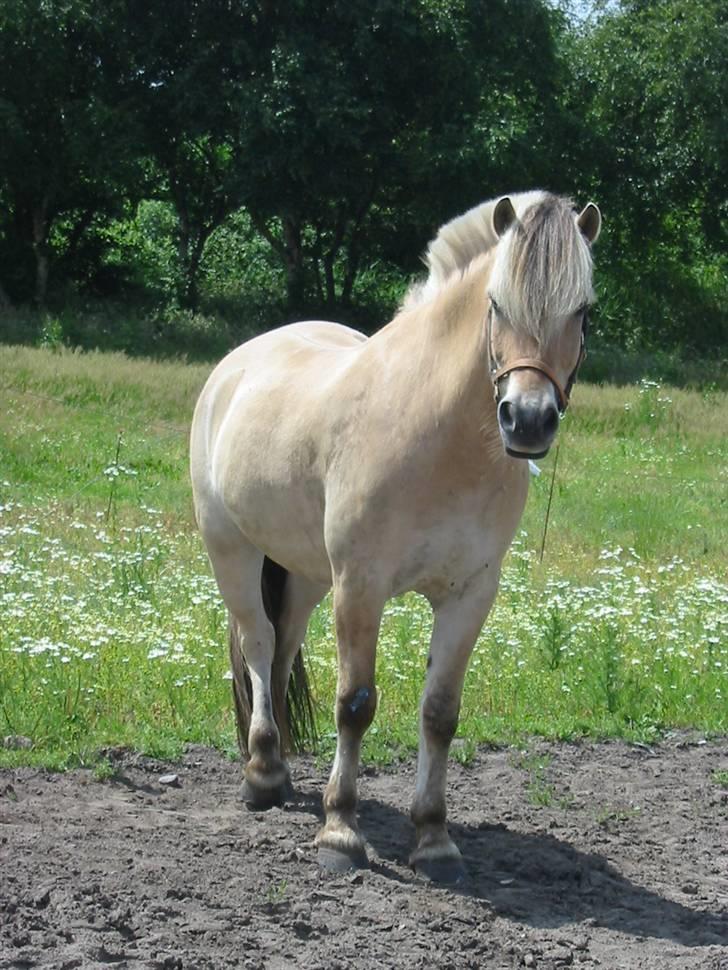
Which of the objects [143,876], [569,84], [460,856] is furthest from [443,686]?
[569,84]

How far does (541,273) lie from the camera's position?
4004 millimetres

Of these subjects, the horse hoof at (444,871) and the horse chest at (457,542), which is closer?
the horse chest at (457,542)

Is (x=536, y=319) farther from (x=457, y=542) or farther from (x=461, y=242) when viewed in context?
(x=457, y=542)

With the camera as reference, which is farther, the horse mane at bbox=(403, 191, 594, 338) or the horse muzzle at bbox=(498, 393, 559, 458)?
the horse mane at bbox=(403, 191, 594, 338)

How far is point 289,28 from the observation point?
24.5m

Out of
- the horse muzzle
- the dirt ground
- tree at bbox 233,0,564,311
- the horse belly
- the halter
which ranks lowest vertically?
the dirt ground

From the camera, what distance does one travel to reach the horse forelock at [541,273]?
4.00 meters

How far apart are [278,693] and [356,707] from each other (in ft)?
3.73

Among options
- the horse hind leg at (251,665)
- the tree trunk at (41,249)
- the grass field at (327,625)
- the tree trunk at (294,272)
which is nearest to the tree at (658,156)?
the tree trunk at (294,272)

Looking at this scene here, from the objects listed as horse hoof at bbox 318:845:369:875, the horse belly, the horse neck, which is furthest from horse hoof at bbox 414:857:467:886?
the horse neck

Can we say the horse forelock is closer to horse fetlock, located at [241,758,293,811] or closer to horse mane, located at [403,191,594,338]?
horse mane, located at [403,191,594,338]

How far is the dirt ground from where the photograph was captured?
3879mm

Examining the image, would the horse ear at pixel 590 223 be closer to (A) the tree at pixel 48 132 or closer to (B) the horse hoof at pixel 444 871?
(B) the horse hoof at pixel 444 871

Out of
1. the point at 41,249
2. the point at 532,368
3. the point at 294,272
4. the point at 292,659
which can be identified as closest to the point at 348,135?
the point at 294,272
